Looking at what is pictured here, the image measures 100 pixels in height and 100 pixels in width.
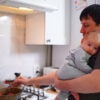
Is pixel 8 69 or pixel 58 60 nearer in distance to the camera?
pixel 8 69

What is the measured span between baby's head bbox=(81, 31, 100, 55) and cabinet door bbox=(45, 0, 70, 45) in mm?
1078

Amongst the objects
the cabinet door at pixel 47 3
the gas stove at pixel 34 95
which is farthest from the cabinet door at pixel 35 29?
the gas stove at pixel 34 95

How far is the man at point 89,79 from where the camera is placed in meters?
0.82

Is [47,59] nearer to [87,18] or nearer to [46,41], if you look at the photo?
[46,41]

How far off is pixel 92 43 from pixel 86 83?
0.62 feet

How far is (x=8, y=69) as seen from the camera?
82.9 inches

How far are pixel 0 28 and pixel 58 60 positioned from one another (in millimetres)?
830

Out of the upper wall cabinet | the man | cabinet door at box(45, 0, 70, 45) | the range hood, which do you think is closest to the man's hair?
the man

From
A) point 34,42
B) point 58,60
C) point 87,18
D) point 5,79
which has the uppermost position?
point 87,18

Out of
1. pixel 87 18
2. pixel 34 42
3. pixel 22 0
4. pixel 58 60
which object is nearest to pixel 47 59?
pixel 58 60

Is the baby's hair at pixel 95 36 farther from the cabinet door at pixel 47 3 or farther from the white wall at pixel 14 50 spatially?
the white wall at pixel 14 50

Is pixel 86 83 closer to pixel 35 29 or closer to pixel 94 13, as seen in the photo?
pixel 94 13

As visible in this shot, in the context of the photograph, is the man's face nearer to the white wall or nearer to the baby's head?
the baby's head

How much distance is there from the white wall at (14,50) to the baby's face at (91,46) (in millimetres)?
1295
